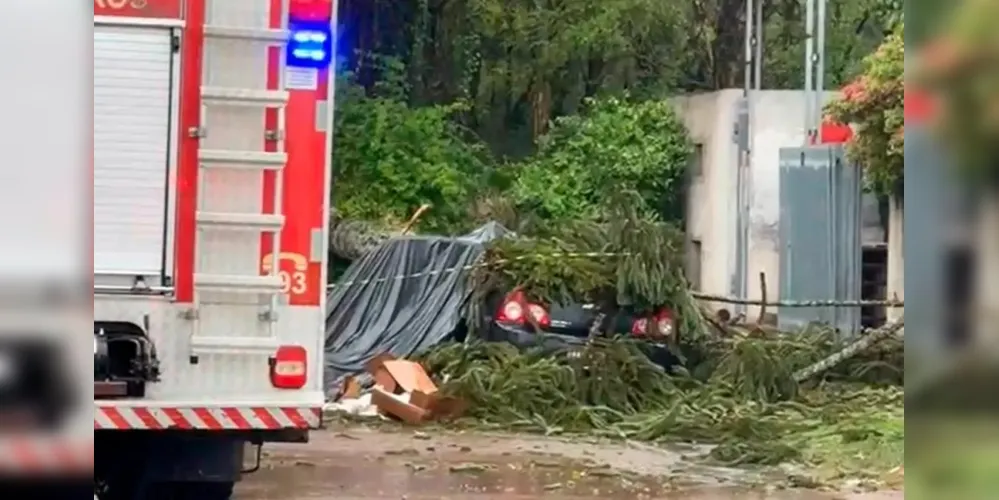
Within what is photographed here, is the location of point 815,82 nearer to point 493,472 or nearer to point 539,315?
point 539,315

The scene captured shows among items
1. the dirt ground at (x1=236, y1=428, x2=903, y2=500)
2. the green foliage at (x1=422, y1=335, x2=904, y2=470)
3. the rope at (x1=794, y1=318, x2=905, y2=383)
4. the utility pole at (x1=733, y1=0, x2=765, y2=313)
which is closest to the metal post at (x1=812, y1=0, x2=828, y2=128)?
the utility pole at (x1=733, y1=0, x2=765, y2=313)

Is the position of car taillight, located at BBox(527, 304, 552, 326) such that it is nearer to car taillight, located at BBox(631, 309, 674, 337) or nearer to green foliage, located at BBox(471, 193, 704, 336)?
green foliage, located at BBox(471, 193, 704, 336)

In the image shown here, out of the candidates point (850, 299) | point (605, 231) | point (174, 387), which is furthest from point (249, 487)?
point (850, 299)

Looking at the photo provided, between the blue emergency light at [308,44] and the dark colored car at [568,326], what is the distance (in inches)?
251

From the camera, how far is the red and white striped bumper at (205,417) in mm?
6418

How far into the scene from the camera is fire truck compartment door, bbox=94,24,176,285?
639cm

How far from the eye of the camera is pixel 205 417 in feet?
21.5

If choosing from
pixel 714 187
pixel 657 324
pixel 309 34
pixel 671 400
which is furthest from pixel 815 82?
pixel 309 34

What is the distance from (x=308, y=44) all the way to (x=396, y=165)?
16495mm

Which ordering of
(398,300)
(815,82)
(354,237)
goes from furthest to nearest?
(815,82), (354,237), (398,300)

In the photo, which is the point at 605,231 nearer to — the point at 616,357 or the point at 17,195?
the point at 616,357

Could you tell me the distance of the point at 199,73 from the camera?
6492 mm

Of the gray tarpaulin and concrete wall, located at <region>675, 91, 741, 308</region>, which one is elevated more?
concrete wall, located at <region>675, 91, 741, 308</region>

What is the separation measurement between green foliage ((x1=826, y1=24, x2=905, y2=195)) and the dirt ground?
6810 mm
